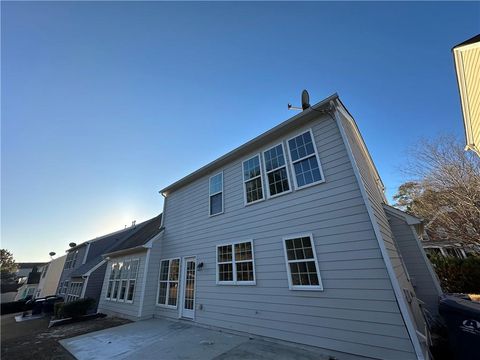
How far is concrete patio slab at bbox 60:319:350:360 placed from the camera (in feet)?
15.8

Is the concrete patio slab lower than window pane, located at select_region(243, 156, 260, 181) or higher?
lower

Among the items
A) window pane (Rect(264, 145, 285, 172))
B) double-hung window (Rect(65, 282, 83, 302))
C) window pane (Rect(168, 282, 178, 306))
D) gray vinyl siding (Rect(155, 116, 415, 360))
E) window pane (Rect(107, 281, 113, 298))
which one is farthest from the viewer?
double-hung window (Rect(65, 282, 83, 302))

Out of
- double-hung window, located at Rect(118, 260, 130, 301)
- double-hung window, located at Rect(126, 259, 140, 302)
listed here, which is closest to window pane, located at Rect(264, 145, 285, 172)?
double-hung window, located at Rect(126, 259, 140, 302)

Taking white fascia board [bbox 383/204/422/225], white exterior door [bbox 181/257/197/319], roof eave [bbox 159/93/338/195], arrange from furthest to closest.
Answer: white exterior door [bbox 181/257/197/319] → white fascia board [bbox 383/204/422/225] → roof eave [bbox 159/93/338/195]

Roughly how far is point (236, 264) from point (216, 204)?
109 inches

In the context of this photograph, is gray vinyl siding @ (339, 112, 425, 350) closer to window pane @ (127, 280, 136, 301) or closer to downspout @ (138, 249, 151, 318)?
downspout @ (138, 249, 151, 318)

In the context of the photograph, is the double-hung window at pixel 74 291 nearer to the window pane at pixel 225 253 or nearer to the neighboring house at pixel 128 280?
the neighboring house at pixel 128 280

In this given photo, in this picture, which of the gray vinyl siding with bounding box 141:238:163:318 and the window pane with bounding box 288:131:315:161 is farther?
Result: the gray vinyl siding with bounding box 141:238:163:318

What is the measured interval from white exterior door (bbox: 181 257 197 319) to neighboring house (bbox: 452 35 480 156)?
12.2m

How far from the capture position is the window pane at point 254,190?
7.23 metres

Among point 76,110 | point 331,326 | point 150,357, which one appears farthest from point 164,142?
point 331,326

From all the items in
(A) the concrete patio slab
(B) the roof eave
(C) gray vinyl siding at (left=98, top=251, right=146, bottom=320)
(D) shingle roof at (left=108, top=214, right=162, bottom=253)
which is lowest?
(A) the concrete patio slab

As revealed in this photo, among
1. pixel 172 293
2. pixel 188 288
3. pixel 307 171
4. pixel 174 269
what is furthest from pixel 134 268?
pixel 307 171

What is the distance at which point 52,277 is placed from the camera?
976 inches
